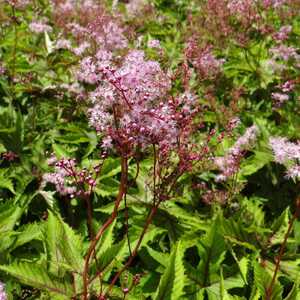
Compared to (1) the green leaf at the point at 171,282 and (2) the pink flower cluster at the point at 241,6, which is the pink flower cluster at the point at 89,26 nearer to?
(2) the pink flower cluster at the point at 241,6

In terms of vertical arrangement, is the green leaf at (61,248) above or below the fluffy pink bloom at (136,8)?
below

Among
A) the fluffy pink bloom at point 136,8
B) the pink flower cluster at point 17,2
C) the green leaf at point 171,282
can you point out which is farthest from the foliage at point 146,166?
the pink flower cluster at point 17,2

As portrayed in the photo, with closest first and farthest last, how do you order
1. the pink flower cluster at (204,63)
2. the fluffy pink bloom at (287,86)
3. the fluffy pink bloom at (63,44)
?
1. the fluffy pink bloom at (287,86)
2. the pink flower cluster at (204,63)
3. the fluffy pink bloom at (63,44)

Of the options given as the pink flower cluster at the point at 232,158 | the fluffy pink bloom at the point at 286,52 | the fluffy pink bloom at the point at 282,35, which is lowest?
the pink flower cluster at the point at 232,158

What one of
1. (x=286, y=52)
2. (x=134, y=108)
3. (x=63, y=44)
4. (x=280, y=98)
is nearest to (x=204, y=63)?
(x=280, y=98)

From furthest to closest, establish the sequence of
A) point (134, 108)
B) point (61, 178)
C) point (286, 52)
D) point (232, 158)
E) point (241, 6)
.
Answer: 1. point (241, 6)
2. point (286, 52)
3. point (232, 158)
4. point (61, 178)
5. point (134, 108)

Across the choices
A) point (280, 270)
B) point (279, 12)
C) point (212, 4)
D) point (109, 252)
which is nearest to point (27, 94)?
point (212, 4)

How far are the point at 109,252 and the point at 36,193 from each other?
4.12 ft

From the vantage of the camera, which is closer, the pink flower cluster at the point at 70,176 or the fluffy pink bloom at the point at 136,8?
the pink flower cluster at the point at 70,176

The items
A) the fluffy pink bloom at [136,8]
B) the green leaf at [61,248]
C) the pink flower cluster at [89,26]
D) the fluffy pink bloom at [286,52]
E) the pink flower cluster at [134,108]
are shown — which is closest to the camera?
the pink flower cluster at [134,108]

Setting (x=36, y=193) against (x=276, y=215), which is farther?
(x=276, y=215)

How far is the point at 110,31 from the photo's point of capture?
15.5 feet

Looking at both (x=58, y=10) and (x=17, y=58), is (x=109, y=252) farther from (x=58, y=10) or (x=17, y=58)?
(x=58, y=10)

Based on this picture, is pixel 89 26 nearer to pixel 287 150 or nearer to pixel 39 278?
pixel 287 150
